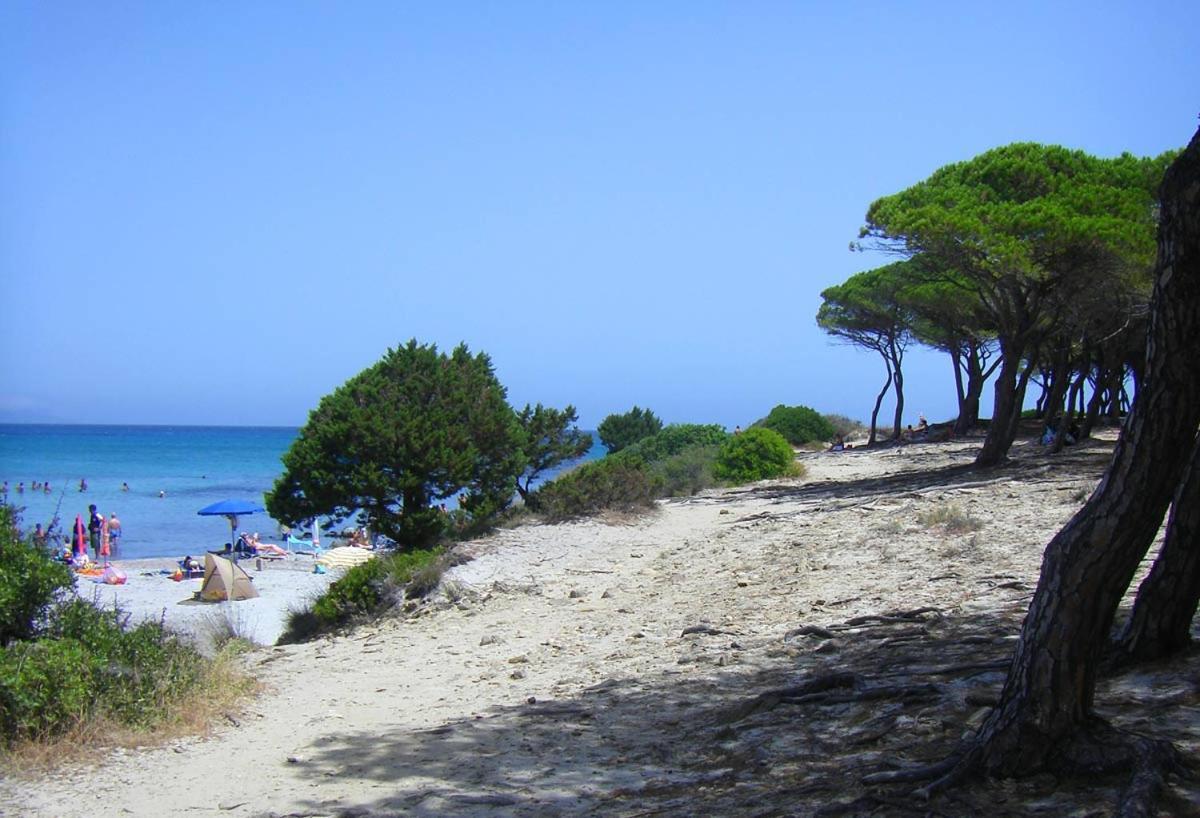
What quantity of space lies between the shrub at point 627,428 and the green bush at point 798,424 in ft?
17.1

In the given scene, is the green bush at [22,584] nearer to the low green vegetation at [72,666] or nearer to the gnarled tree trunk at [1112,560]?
the low green vegetation at [72,666]

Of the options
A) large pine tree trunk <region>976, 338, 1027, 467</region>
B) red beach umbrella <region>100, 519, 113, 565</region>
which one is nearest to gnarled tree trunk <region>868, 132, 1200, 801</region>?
large pine tree trunk <region>976, 338, 1027, 467</region>

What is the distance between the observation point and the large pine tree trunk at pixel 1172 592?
520cm

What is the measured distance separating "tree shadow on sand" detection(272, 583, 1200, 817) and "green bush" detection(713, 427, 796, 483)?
18755mm

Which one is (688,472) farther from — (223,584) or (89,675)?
(89,675)

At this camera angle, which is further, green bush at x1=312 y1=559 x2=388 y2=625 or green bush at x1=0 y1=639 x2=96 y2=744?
green bush at x1=312 y1=559 x2=388 y2=625

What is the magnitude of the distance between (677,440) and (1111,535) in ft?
107

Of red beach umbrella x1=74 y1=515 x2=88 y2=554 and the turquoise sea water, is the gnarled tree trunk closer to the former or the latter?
the turquoise sea water

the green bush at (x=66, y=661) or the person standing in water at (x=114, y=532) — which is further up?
the green bush at (x=66, y=661)

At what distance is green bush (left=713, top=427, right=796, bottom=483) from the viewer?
26841 mm

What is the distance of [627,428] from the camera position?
159ft

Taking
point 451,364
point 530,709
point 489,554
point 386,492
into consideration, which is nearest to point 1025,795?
point 530,709

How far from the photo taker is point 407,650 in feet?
35.8

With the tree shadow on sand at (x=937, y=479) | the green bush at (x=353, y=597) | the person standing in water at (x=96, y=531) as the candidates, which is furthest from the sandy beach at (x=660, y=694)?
the person standing in water at (x=96, y=531)
